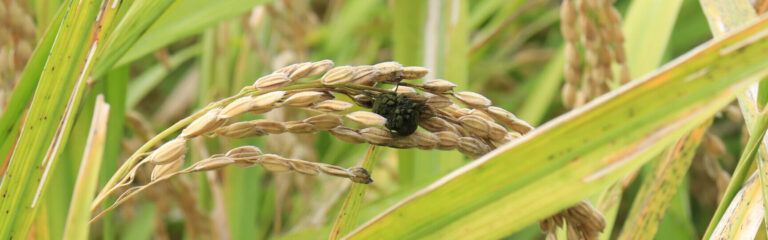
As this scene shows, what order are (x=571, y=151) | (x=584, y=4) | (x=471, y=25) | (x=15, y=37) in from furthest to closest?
(x=471, y=25)
(x=584, y=4)
(x=15, y=37)
(x=571, y=151)

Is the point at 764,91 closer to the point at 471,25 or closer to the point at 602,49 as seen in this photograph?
the point at 602,49

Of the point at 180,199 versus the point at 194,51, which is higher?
the point at 194,51

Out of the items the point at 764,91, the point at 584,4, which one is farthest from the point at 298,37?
the point at 764,91

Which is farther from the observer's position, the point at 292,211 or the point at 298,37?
the point at 292,211

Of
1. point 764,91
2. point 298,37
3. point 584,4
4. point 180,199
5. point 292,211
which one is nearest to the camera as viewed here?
point 764,91

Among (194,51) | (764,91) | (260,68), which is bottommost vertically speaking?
(764,91)

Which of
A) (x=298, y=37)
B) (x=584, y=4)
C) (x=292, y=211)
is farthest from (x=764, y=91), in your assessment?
(x=292, y=211)
